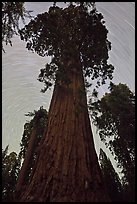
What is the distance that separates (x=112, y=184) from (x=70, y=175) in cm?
609

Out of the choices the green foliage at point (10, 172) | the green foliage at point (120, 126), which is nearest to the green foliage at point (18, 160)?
the green foliage at point (10, 172)

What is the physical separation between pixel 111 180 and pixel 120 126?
3082mm

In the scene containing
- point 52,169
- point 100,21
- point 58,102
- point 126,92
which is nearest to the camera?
point 52,169

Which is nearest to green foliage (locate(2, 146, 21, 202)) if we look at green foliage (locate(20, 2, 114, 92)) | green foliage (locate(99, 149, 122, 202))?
green foliage (locate(99, 149, 122, 202))

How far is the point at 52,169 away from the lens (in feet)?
19.6

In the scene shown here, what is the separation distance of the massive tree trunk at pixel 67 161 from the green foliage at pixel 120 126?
501cm

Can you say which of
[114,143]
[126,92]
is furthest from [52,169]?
[126,92]

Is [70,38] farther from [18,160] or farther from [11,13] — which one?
[18,160]

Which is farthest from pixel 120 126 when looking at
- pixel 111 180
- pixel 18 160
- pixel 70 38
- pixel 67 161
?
pixel 18 160

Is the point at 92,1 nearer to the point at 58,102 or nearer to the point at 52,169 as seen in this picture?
the point at 58,102

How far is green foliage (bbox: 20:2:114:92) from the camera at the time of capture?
10.5 metres

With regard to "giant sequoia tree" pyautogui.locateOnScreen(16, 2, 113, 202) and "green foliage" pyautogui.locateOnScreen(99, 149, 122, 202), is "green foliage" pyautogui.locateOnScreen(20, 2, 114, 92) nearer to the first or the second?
"giant sequoia tree" pyautogui.locateOnScreen(16, 2, 113, 202)

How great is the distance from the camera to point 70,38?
10664 millimetres

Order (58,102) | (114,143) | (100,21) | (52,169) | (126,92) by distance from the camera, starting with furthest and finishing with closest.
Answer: (126,92) → (114,143) → (100,21) → (58,102) → (52,169)
